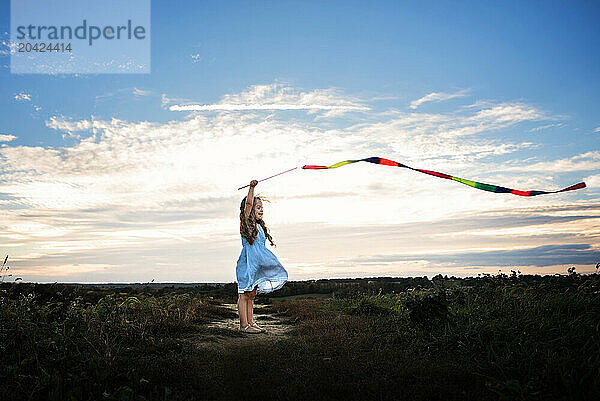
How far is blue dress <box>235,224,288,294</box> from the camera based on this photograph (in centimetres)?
998

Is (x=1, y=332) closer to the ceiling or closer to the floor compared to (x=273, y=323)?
closer to the ceiling

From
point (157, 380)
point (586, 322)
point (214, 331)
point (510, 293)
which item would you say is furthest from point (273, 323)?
point (586, 322)

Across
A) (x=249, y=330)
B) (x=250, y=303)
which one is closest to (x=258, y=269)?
(x=250, y=303)

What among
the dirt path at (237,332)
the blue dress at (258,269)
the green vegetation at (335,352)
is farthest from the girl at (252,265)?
the green vegetation at (335,352)

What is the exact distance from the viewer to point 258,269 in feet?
33.1

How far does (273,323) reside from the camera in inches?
473

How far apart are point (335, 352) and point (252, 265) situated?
345 cm

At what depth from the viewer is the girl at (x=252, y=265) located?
10000 mm

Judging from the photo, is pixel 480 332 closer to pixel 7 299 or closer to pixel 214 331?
pixel 214 331

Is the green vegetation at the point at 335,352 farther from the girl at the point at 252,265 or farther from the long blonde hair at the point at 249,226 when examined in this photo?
the long blonde hair at the point at 249,226

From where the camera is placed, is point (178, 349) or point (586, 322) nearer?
point (586, 322)

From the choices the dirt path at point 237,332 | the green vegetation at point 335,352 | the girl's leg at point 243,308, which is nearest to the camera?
the green vegetation at point 335,352

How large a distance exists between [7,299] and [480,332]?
8.23 m

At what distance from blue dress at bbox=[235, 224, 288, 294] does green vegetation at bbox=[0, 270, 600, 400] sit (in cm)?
114
